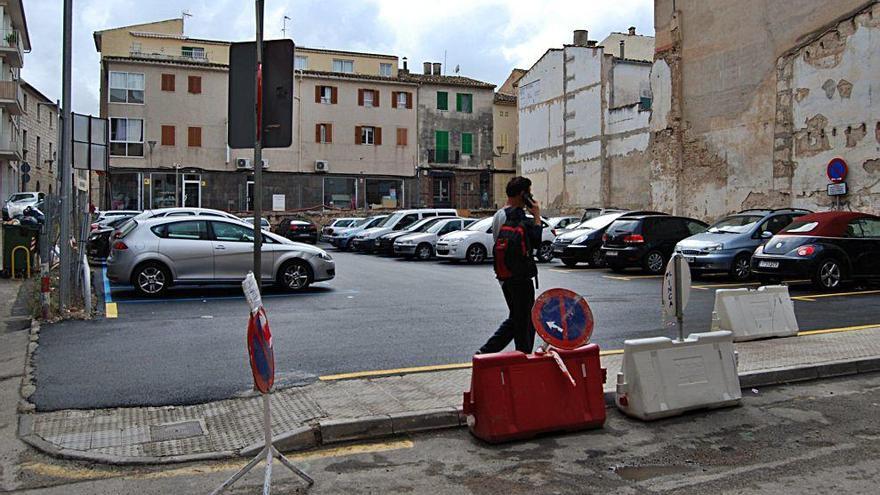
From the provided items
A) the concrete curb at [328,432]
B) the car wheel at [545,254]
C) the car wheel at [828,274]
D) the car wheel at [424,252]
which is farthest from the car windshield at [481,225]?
the concrete curb at [328,432]

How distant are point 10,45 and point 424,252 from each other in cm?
3343

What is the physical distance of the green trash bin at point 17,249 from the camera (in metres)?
16.8

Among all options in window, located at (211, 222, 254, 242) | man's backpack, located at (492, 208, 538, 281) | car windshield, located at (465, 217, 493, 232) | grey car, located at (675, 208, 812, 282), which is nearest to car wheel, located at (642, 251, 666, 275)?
grey car, located at (675, 208, 812, 282)

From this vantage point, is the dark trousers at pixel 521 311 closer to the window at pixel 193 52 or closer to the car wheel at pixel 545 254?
the car wheel at pixel 545 254

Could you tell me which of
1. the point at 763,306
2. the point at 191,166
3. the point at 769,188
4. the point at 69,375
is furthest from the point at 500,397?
the point at 191,166

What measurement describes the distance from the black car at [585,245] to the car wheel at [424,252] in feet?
16.7

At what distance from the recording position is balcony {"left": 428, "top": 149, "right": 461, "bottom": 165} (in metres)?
52.3

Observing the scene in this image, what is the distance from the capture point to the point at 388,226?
1164 inches

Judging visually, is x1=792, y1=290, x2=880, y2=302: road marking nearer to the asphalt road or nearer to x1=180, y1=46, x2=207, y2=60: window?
the asphalt road

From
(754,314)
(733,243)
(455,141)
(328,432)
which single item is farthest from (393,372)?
(455,141)

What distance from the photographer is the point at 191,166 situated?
148 feet

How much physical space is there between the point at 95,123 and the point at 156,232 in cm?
219

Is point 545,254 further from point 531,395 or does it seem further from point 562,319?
point 531,395

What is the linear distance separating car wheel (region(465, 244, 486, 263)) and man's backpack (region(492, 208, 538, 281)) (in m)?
15.7
